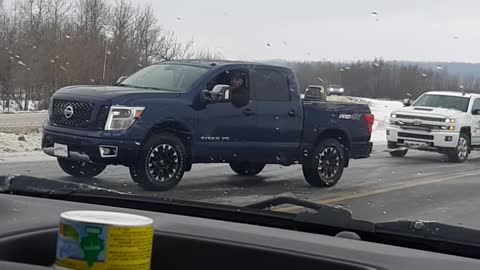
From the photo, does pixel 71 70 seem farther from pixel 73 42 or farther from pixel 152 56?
pixel 152 56

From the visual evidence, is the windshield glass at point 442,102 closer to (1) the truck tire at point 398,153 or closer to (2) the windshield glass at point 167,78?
(1) the truck tire at point 398,153

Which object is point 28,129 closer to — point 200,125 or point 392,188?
point 200,125

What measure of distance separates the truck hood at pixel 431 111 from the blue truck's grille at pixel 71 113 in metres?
11.2

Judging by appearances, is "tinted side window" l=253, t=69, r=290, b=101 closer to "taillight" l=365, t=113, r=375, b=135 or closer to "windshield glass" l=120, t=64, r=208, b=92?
"windshield glass" l=120, t=64, r=208, b=92

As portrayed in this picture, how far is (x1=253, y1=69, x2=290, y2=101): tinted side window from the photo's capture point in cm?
1191

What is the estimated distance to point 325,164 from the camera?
12.5 metres

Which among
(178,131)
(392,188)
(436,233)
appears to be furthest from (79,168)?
(436,233)

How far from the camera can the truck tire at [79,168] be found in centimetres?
1088

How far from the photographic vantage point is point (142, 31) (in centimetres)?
1472

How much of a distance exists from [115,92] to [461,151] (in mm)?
11193

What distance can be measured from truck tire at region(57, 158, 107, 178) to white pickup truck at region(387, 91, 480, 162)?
990 cm

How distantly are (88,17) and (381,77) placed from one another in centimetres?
1130

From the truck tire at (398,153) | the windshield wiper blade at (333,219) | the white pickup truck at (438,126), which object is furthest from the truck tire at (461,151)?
the windshield wiper blade at (333,219)

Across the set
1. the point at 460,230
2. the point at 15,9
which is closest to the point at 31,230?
the point at 460,230
